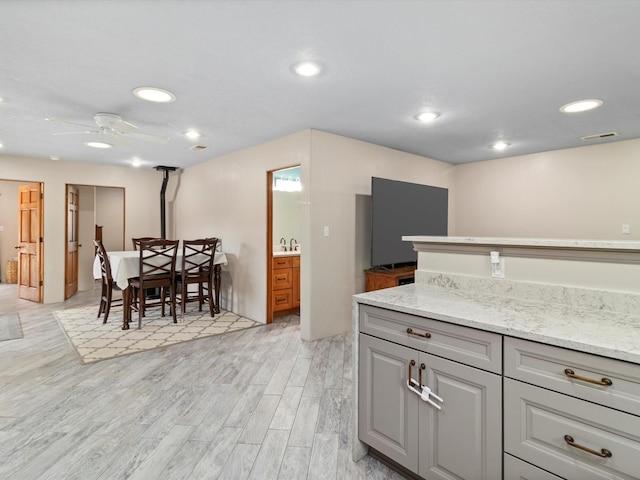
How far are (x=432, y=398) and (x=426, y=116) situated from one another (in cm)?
266

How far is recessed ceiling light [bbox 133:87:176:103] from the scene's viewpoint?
265 centimetres

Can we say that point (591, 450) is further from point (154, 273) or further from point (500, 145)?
point (154, 273)

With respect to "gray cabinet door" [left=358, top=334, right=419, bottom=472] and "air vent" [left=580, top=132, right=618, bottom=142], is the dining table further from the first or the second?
"air vent" [left=580, top=132, right=618, bottom=142]

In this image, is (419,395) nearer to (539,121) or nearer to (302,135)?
(302,135)

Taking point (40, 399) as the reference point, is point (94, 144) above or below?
above

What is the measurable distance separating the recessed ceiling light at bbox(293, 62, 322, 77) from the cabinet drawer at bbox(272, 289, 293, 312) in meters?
2.94

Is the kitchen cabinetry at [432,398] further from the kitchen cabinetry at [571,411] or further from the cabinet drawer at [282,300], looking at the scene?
the cabinet drawer at [282,300]

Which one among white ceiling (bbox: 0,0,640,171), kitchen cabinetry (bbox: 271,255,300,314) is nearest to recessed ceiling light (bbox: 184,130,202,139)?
white ceiling (bbox: 0,0,640,171)

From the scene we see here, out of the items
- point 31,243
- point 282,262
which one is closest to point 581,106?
point 282,262

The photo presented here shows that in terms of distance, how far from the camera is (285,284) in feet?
15.5

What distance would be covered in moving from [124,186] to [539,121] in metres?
6.34

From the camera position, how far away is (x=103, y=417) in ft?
7.32

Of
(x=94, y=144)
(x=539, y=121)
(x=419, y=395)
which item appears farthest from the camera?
(x=94, y=144)

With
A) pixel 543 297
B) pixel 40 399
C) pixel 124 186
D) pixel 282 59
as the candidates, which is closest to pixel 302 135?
pixel 282 59
